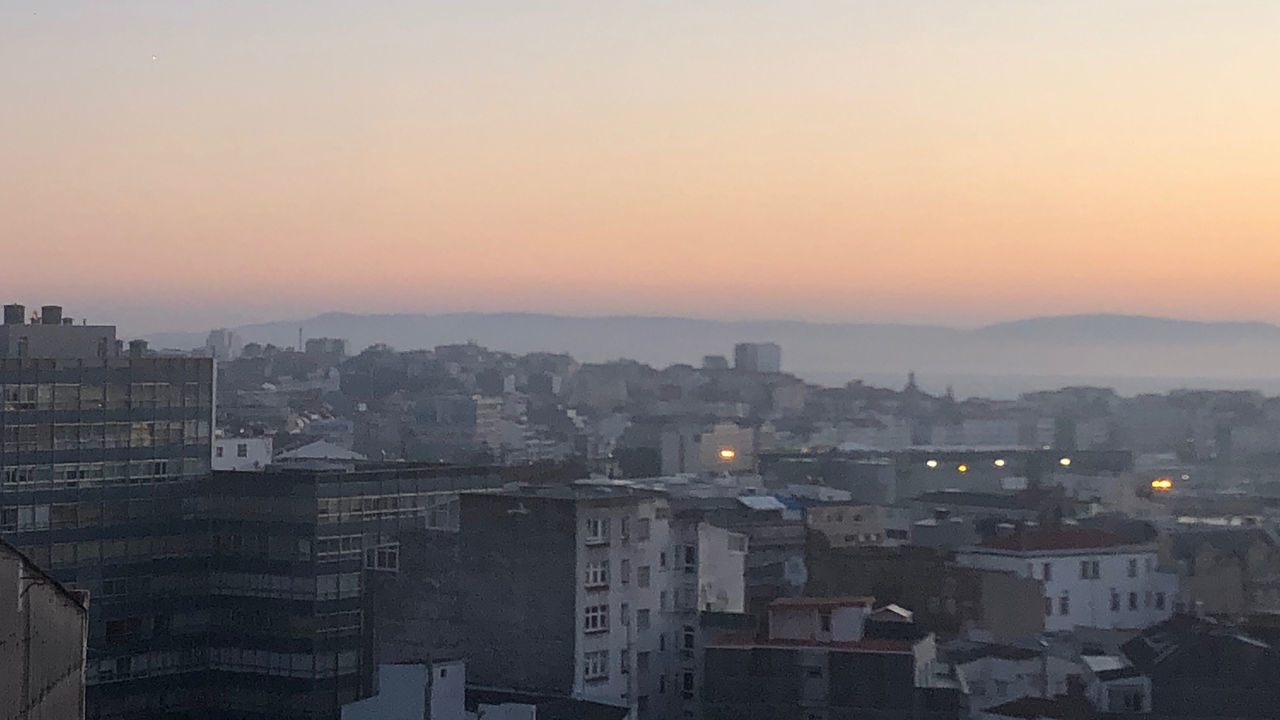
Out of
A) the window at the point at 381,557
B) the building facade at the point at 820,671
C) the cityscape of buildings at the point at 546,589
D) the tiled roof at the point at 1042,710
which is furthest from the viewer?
the window at the point at 381,557

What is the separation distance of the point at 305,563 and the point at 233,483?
3472mm

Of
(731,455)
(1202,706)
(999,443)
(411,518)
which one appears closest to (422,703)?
(411,518)

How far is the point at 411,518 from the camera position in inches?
2154

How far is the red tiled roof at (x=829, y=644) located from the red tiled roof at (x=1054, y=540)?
13353 mm

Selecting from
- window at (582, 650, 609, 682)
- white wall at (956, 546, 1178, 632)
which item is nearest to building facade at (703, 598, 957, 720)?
window at (582, 650, 609, 682)

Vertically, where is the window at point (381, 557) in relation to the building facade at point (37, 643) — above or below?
below

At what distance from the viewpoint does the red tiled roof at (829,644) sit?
4462cm

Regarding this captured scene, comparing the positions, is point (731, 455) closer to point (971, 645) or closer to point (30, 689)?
point (971, 645)

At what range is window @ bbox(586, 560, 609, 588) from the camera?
152 ft

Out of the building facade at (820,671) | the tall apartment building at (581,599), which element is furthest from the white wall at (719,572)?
the building facade at (820,671)

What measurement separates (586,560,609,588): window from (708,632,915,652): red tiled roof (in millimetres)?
2531

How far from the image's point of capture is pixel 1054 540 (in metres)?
58.3

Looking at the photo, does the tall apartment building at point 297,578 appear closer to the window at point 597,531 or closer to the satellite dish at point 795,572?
the window at point 597,531

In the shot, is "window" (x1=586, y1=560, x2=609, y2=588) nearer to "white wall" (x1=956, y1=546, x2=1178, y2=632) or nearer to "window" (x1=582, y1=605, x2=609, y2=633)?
"window" (x1=582, y1=605, x2=609, y2=633)
